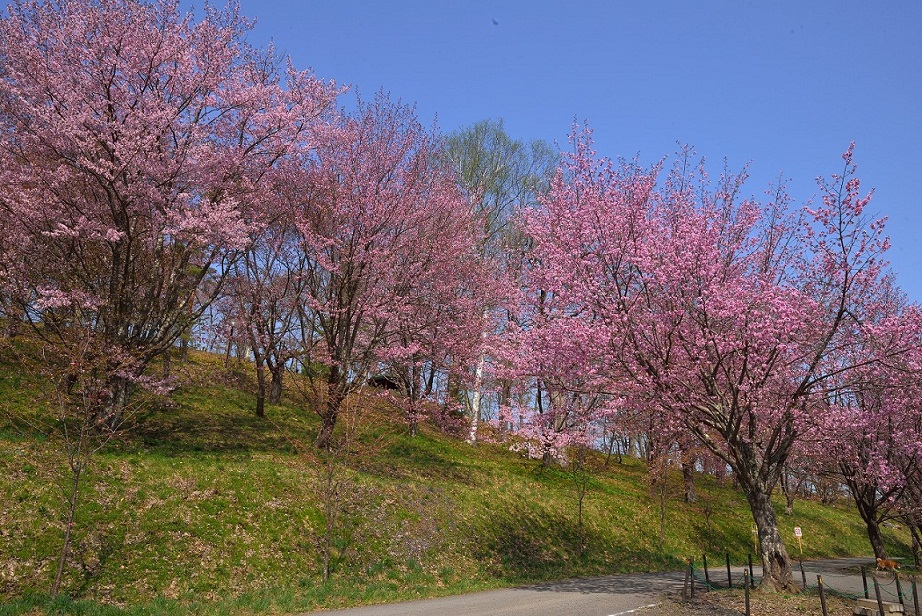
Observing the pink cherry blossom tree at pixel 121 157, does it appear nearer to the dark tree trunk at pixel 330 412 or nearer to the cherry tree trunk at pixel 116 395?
the cherry tree trunk at pixel 116 395

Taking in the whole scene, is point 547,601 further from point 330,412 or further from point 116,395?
point 116,395

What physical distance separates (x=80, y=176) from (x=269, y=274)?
7.35 m

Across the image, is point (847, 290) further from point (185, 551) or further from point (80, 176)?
point (80, 176)

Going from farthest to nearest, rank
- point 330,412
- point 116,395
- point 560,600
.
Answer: point 330,412, point 116,395, point 560,600

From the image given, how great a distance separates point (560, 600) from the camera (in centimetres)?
1337

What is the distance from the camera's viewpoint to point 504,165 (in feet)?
108

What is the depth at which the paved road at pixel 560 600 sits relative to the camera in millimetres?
11562

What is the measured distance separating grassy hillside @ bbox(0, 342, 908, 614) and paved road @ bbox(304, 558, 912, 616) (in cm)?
87

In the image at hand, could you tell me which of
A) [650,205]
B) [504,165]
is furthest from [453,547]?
[504,165]

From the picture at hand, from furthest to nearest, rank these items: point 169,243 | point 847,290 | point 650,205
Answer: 1. point 169,243
2. point 650,205
3. point 847,290

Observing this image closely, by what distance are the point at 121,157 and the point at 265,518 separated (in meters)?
9.38

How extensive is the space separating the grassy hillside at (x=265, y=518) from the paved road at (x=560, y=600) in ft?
2.85

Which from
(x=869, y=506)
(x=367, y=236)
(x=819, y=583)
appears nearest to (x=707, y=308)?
(x=819, y=583)

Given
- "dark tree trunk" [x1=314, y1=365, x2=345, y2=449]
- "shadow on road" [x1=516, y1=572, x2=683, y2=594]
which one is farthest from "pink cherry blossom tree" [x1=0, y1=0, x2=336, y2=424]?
"shadow on road" [x1=516, y1=572, x2=683, y2=594]
